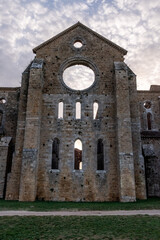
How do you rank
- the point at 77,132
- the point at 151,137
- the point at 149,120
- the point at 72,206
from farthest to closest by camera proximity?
the point at 149,120 < the point at 151,137 < the point at 77,132 < the point at 72,206

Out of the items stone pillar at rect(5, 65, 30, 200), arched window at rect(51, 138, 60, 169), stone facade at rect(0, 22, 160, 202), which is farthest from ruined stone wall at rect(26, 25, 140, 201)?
arched window at rect(51, 138, 60, 169)

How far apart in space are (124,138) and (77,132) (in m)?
3.46

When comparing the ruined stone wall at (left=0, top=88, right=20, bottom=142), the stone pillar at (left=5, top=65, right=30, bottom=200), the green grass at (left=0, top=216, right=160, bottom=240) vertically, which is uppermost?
the ruined stone wall at (left=0, top=88, right=20, bottom=142)

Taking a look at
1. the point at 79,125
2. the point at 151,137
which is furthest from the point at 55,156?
the point at 151,137

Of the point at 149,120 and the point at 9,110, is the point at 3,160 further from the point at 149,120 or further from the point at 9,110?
the point at 149,120

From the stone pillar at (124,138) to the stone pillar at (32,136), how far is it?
18.5ft

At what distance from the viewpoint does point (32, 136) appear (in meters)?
15.6

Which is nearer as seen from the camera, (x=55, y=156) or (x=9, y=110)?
(x=55, y=156)

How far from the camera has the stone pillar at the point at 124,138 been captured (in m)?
14.8

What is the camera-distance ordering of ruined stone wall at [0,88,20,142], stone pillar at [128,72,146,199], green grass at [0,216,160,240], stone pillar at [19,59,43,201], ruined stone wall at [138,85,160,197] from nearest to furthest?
green grass at [0,216,160,240]
stone pillar at [19,59,43,201]
stone pillar at [128,72,146,199]
ruined stone wall at [138,85,160,197]
ruined stone wall at [0,88,20,142]

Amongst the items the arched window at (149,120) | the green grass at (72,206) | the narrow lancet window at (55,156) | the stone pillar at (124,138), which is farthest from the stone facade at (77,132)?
the arched window at (149,120)

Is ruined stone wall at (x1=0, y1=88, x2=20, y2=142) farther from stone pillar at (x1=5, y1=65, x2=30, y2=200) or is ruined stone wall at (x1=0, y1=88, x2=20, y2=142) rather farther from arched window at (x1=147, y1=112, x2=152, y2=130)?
arched window at (x1=147, y1=112, x2=152, y2=130)

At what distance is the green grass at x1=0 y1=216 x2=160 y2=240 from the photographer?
19.6 ft

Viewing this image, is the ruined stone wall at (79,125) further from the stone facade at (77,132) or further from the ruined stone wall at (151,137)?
the ruined stone wall at (151,137)
